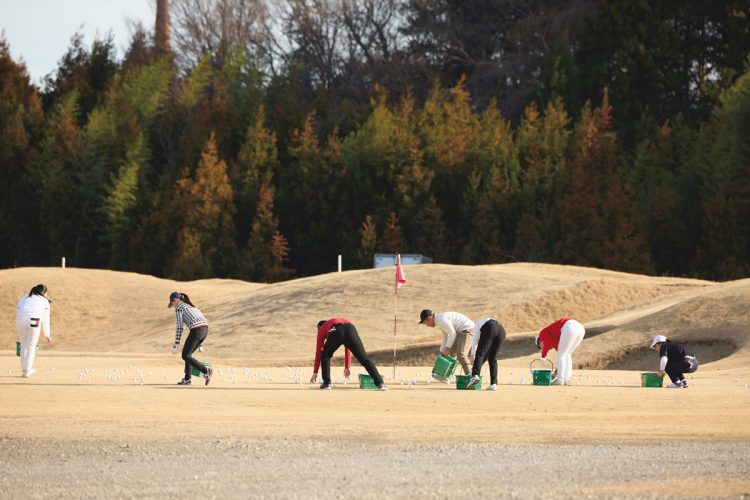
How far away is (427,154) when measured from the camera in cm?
6200

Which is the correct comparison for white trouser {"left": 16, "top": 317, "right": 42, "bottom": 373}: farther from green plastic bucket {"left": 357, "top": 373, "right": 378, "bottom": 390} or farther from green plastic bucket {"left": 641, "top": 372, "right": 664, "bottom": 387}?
green plastic bucket {"left": 641, "top": 372, "right": 664, "bottom": 387}

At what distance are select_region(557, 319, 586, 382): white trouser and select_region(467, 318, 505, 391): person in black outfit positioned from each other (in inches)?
72.2

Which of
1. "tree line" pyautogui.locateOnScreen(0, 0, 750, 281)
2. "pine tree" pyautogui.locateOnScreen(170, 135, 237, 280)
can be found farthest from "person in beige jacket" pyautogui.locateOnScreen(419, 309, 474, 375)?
"pine tree" pyautogui.locateOnScreen(170, 135, 237, 280)

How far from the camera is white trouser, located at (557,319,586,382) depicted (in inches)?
929

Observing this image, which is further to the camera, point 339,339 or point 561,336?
point 561,336

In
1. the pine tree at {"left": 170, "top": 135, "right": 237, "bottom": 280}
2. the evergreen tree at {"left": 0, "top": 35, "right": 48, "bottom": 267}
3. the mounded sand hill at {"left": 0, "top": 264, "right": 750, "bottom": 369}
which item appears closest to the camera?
the mounded sand hill at {"left": 0, "top": 264, "right": 750, "bottom": 369}

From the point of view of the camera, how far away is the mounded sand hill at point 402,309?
34281 millimetres

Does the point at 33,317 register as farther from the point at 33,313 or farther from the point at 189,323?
the point at 189,323

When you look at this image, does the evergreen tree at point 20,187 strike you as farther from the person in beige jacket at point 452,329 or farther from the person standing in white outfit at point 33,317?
the person in beige jacket at point 452,329

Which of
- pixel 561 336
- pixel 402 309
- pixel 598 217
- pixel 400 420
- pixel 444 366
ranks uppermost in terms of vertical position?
pixel 598 217

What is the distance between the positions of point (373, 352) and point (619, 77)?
33.0 metres

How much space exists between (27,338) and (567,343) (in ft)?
31.3

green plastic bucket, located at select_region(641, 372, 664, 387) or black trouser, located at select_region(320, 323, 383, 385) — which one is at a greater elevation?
black trouser, located at select_region(320, 323, 383, 385)

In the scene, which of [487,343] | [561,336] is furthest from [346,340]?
[561,336]
